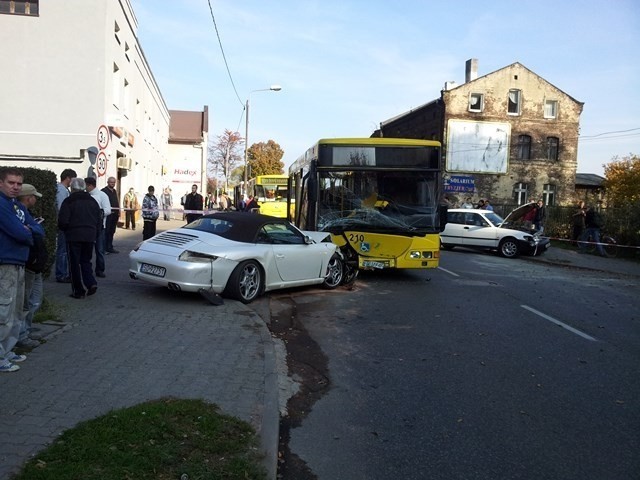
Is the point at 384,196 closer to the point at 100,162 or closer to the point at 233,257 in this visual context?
the point at 233,257

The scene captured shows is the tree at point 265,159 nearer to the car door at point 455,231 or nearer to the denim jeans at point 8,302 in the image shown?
the car door at point 455,231

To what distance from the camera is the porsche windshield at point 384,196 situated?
37.6ft

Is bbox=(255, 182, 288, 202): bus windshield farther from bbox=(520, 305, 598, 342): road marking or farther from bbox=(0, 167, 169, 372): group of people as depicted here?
bbox=(0, 167, 169, 372): group of people

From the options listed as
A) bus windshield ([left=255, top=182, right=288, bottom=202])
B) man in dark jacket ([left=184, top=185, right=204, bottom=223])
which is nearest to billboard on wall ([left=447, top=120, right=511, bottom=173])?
bus windshield ([left=255, top=182, right=288, bottom=202])

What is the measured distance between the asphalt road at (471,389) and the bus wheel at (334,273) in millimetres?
541

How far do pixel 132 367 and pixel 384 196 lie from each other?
7279mm

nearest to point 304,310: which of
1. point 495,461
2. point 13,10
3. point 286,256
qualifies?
point 286,256

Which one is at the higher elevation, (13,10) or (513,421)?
(13,10)

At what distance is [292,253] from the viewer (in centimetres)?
956

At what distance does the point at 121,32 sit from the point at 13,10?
12.3ft

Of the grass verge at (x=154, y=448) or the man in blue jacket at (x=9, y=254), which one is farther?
the man in blue jacket at (x=9, y=254)

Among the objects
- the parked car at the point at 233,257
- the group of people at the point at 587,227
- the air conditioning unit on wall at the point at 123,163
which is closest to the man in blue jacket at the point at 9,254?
the parked car at the point at 233,257

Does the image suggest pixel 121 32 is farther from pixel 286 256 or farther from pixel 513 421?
pixel 513 421

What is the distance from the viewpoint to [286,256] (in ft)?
31.0
